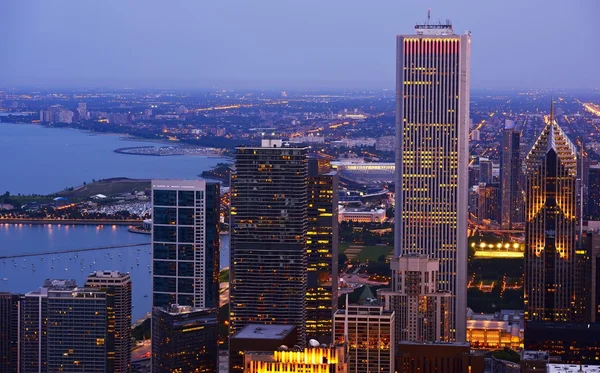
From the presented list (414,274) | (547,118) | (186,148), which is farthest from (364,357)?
(186,148)

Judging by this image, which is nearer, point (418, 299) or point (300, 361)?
point (300, 361)

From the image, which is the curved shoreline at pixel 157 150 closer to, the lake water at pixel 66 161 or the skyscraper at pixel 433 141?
the lake water at pixel 66 161

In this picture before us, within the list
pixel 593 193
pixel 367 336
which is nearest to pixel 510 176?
pixel 593 193

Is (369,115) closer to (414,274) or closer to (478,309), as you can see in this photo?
(478,309)

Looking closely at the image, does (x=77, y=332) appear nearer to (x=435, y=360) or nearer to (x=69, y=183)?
(x=435, y=360)

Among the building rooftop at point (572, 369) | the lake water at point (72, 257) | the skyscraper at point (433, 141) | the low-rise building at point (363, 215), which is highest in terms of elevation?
the skyscraper at point (433, 141)

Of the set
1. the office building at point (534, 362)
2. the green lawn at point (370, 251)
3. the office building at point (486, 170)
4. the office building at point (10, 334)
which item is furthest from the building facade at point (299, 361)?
the office building at point (486, 170)
